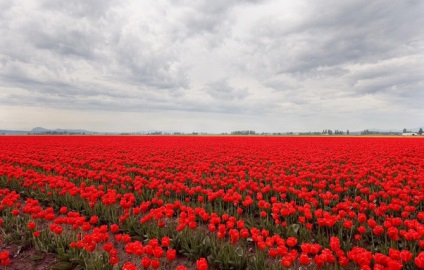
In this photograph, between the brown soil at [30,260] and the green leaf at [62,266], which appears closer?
the green leaf at [62,266]

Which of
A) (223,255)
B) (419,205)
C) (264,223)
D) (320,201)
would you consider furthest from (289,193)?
(223,255)

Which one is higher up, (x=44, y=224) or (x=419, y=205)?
(x=419, y=205)

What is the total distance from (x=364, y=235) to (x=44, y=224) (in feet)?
26.4

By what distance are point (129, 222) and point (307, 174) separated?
19.8 ft

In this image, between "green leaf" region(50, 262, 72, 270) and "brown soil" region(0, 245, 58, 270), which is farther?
"brown soil" region(0, 245, 58, 270)

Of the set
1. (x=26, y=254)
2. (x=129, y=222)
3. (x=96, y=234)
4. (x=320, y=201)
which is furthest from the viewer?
(x=320, y=201)

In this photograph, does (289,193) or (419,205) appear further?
(289,193)

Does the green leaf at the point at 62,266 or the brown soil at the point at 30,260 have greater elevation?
the green leaf at the point at 62,266

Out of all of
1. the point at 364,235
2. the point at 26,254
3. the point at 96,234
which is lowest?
the point at 26,254

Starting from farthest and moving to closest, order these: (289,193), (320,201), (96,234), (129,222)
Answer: (289,193)
(320,201)
(129,222)
(96,234)

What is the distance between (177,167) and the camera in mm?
12219

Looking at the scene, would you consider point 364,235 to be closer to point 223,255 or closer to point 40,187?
point 223,255

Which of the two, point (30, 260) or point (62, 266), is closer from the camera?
point (62, 266)

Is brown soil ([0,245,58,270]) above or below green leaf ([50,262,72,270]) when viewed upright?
below
